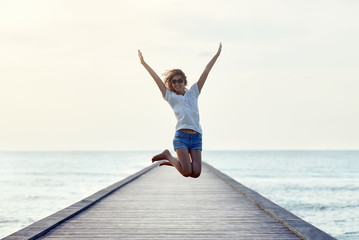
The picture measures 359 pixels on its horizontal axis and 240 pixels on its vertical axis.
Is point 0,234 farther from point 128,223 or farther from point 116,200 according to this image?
point 128,223

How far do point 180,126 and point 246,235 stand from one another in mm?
1720

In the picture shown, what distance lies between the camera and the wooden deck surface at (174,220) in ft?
18.1

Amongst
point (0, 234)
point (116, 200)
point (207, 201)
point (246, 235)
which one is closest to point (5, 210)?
point (0, 234)

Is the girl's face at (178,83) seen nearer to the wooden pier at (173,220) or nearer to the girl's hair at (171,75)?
the girl's hair at (171,75)

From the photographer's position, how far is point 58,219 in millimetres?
6230

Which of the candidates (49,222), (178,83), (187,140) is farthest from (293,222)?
(49,222)

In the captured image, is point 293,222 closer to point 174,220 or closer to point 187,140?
point 174,220

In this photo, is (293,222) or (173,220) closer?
(293,222)

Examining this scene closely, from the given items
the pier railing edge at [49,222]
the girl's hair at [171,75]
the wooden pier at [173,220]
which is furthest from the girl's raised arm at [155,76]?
the pier railing edge at [49,222]

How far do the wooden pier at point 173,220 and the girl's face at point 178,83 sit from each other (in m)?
1.85

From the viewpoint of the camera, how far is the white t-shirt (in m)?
4.81

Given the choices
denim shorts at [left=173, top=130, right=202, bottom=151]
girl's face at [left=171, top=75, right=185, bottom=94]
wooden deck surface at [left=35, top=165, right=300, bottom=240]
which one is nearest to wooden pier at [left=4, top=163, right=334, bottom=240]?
wooden deck surface at [left=35, top=165, right=300, bottom=240]

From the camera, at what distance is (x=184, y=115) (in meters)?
4.81

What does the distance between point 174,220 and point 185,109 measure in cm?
240
